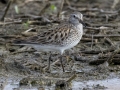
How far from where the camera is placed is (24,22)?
512 inches

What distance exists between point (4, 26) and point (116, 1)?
4773mm

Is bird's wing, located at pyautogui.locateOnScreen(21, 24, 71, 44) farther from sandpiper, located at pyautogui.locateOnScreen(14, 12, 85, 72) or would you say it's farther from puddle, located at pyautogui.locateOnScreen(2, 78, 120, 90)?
puddle, located at pyautogui.locateOnScreen(2, 78, 120, 90)

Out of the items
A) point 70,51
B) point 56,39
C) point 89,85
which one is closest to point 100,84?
point 89,85

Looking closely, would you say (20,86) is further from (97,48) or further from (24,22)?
(24,22)

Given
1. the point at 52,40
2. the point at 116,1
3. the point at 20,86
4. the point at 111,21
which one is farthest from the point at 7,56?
the point at 116,1

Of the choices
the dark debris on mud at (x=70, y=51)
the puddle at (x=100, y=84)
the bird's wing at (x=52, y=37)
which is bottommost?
the puddle at (x=100, y=84)

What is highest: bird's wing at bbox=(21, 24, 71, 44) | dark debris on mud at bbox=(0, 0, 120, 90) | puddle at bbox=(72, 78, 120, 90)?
Result: bird's wing at bbox=(21, 24, 71, 44)

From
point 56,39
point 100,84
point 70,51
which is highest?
point 56,39

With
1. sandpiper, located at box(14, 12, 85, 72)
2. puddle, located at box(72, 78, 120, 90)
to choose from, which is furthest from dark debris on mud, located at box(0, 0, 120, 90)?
sandpiper, located at box(14, 12, 85, 72)

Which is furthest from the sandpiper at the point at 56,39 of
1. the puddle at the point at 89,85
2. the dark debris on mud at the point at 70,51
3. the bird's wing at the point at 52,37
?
the puddle at the point at 89,85

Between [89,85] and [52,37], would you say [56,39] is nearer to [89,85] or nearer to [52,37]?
[52,37]

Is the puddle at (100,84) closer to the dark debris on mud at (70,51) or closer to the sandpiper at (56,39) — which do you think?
the dark debris on mud at (70,51)

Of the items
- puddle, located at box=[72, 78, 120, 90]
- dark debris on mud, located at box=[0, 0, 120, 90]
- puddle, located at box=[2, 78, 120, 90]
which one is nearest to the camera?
puddle, located at box=[2, 78, 120, 90]

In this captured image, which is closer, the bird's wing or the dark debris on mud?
the dark debris on mud
